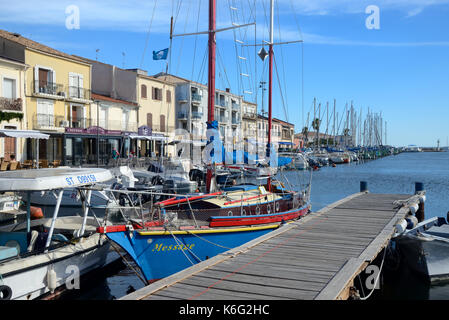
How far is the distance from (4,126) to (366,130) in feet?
378

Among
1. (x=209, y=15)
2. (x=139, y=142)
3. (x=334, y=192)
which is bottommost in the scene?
(x=334, y=192)

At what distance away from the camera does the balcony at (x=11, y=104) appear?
32.7 metres

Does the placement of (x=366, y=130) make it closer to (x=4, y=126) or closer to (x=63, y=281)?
(x=4, y=126)

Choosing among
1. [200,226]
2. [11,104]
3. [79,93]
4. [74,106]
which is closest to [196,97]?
[79,93]

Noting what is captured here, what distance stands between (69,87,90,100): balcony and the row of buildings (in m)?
0.02

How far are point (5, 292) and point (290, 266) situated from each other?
679 centimetres

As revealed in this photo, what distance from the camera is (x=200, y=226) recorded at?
13422mm

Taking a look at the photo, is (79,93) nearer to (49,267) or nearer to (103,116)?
(103,116)

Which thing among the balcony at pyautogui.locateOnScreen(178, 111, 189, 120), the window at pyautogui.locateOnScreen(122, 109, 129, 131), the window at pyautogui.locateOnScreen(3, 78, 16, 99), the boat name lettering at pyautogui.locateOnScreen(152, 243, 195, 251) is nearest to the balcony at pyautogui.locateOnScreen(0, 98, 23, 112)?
the window at pyautogui.locateOnScreen(3, 78, 16, 99)

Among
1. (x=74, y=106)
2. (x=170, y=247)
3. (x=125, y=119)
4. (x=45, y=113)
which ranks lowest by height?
(x=170, y=247)

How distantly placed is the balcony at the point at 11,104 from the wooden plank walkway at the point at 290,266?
27036 millimetres
